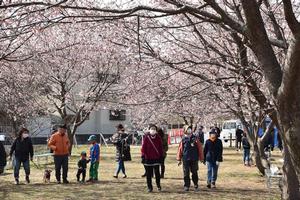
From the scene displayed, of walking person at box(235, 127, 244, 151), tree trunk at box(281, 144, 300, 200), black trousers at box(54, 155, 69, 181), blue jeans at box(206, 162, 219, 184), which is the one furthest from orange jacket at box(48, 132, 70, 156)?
walking person at box(235, 127, 244, 151)

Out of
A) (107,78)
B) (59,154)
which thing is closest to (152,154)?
(59,154)

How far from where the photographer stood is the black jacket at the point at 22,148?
45.8 feet

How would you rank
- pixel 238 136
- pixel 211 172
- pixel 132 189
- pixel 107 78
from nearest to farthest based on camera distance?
pixel 132 189 < pixel 211 172 < pixel 107 78 < pixel 238 136

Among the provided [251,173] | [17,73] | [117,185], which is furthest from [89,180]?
[17,73]

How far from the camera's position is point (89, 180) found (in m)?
14.4

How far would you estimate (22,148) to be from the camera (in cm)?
1403

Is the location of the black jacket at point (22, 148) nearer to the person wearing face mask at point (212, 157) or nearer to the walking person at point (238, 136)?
the person wearing face mask at point (212, 157)

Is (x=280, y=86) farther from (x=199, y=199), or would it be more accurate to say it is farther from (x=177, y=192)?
(x=177, y=192)

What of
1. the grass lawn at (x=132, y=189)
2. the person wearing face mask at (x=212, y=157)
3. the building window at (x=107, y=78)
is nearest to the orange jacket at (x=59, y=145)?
the grass lawn at (x=132, y=189)

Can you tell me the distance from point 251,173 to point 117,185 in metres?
5.65

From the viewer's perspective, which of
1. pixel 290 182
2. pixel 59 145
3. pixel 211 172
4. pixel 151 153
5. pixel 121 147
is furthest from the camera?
pixel 121 147

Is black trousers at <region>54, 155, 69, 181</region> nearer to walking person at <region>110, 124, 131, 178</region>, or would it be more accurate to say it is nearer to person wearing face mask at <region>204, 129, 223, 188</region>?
walking person at <region>110, 124, 131, 178</region>

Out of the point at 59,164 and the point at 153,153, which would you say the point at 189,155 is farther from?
the point at 59,164

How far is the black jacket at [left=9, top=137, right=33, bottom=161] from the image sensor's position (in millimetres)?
13969
